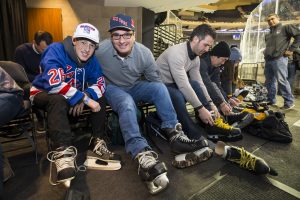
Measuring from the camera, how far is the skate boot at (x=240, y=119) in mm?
2857

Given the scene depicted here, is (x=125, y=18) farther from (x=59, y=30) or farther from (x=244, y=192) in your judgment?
(x=59, y=30)

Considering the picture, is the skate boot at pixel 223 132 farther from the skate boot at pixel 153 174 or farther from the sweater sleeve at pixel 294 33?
the sweater sleeve at pixel 294 33

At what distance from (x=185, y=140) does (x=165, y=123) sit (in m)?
0.25

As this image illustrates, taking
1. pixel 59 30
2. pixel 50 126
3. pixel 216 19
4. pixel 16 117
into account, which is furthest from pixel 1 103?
pixel 216 19

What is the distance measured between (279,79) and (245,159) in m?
3.11

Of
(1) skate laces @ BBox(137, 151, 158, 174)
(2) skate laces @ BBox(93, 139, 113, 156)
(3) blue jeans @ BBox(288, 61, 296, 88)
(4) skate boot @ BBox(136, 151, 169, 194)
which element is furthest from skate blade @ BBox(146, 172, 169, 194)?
(3) blue jeans @ BBox(288, 61, 296, 88)

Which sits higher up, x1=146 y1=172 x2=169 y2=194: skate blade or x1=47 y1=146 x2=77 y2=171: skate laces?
x1=47 y1=146 x2=77 y2=171: skate laces

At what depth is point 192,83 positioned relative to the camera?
105 inches

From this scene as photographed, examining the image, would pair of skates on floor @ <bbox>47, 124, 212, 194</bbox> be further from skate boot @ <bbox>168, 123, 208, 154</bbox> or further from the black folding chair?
the black folding chair

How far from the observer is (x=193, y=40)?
8.14 ft

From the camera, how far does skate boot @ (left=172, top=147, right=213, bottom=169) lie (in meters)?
1.94

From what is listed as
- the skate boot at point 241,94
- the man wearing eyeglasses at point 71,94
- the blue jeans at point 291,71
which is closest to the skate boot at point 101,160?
the man wearing eyeglasses at point 71,94

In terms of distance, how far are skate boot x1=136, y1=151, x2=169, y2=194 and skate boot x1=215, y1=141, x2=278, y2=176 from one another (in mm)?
735

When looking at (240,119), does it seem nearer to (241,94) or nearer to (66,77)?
(241,94)
